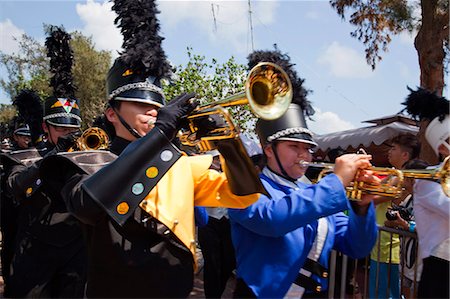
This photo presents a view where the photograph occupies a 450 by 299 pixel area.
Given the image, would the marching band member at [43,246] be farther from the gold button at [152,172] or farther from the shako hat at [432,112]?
the shako hat at [432,112]

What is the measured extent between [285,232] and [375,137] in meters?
6.94

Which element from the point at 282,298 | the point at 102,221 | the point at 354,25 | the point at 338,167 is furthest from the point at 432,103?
the point at 354,25

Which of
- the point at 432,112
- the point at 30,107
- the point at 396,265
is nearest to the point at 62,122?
the point at 30,107

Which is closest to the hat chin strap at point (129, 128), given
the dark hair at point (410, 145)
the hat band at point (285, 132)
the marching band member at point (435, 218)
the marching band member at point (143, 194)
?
the marching band member at point (143, 194)

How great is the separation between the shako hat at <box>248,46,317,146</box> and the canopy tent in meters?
5.34

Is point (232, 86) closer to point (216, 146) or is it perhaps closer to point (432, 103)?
Answer: point (432, 103)

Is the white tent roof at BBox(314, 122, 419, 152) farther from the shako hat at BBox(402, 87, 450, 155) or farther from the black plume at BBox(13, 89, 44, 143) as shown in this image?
the black plume at BBox(13, 89, 44, 143)

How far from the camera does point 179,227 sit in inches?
80.0

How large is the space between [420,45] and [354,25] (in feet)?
5.85

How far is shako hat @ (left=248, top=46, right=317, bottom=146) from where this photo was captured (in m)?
2.93

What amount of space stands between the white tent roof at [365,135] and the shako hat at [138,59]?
21.7 feet

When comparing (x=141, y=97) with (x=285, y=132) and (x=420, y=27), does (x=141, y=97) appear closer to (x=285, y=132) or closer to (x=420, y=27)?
(x=285, y=132)

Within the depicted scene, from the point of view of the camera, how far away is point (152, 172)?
189 cm

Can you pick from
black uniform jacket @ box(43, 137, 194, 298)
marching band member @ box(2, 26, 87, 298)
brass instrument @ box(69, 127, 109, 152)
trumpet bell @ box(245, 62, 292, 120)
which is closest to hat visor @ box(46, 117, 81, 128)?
brass instrument @ box(69, 127, 109, 152)
